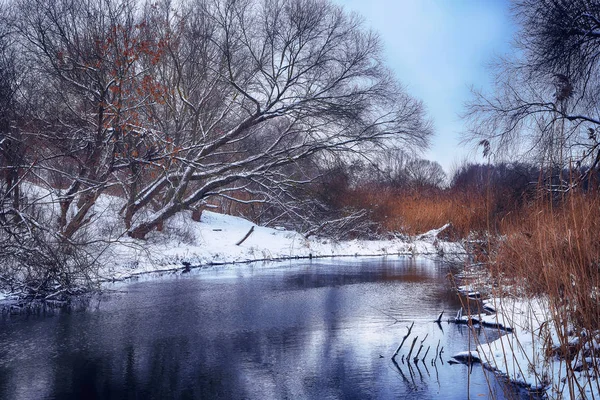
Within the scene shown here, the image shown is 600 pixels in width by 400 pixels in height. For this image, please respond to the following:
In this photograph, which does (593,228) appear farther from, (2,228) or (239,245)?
(239,245)

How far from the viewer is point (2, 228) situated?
10.6 metres

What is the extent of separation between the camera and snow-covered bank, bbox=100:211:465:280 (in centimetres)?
1688

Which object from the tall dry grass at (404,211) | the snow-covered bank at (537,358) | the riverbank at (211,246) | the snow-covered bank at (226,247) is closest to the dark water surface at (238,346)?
the snow-covered bank at (537,358)

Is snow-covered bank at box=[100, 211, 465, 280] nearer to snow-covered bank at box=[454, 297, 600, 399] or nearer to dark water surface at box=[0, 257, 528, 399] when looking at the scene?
dark water surface at box=[0, 257, 528, 399]

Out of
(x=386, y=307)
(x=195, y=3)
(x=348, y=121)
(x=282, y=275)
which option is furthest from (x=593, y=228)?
(x=195, y=3)

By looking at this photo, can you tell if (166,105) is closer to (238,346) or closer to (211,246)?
(211,246)

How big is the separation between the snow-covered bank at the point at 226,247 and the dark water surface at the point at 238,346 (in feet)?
8.23

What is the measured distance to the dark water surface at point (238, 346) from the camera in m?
6.69

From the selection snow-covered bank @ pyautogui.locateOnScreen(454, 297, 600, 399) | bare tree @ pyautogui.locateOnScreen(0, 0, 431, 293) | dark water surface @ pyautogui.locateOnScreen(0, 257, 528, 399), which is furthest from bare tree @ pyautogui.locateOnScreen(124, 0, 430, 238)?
snow-covered bank @ pyautogui.locateOnScreen(454, 297, 600, 399)

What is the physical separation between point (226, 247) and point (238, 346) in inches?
517

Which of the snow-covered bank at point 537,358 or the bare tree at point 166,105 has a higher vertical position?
the bare tree at point 166,105

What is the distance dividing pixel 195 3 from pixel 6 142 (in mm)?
10442

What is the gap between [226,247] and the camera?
71.0ft

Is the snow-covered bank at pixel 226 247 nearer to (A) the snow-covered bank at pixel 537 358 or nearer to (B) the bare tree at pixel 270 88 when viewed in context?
(B) the bare tree at pixel 270 88
